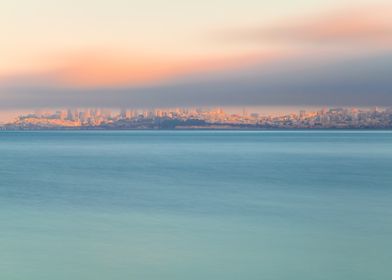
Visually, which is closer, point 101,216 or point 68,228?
point 68,228

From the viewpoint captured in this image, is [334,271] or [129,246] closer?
[334,271]

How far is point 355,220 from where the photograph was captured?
19141 millimetres

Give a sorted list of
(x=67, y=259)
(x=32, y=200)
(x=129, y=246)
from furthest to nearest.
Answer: (x=32, y=200) < (x=129, y=246) < (x=67, y=259)

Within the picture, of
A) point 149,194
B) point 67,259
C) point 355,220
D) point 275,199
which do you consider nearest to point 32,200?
point 149,194

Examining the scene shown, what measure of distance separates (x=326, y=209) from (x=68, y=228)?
1028 cm

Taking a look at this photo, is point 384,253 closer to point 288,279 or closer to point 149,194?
point 288,279

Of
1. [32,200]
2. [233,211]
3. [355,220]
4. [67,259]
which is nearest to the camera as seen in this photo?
[67,259]

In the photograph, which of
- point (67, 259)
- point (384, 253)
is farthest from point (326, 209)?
point (67, 259)

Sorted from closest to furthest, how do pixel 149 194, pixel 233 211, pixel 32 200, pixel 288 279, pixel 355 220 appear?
pixel 288 279 → pixel 355 220 → pixel 233 211 → pixel 32 200 → pixel 149 194

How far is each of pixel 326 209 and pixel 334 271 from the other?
10.1 m

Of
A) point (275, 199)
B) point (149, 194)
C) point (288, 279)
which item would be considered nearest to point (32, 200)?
point (149, 194)

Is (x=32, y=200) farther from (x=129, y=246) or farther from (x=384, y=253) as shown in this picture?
(x=384, y=253)

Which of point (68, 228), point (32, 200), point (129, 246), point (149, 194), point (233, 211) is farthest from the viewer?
point (149, 194)

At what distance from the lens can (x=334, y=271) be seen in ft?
40.6
